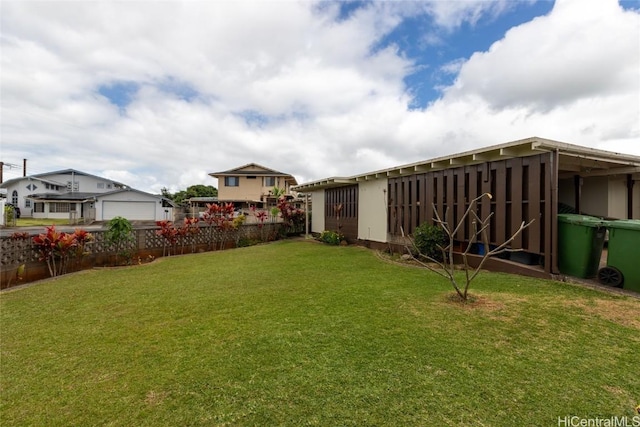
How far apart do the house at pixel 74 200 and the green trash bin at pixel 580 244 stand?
31831 millimetres

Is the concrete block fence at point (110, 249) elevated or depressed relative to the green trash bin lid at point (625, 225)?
depressed

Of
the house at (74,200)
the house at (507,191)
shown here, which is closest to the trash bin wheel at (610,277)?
the house at (507,191)

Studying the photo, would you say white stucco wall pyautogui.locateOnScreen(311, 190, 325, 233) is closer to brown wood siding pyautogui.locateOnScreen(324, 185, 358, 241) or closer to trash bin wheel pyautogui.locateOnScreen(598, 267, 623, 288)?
brown wood siding pyautogui.locateOnScreen(324, 185, 358, 241)

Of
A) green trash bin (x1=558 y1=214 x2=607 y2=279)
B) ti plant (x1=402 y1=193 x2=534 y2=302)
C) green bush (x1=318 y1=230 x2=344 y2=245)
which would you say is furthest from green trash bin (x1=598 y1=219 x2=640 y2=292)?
green bush (x1=318 y1=230 x2=344 y2=245)

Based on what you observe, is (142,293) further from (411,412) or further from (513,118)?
(513,118)

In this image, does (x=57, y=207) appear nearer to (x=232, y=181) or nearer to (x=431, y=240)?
(x=232, y=181)

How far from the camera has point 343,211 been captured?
13.5 metres

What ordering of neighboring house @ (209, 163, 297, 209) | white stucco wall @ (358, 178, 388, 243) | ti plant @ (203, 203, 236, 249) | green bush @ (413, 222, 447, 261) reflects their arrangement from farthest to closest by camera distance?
neighboring house @ (209, 163, 297, 209) < ti plant @ (203, 203, 236, 249) < white stucco wall @ (358, 178, 388, 243) < green bush @ (413, 222, 447, 261)

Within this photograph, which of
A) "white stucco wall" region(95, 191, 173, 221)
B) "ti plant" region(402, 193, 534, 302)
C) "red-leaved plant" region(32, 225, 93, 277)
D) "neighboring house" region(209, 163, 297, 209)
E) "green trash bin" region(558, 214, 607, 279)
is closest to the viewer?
"ti plant" region(402, 193, 534, 302)

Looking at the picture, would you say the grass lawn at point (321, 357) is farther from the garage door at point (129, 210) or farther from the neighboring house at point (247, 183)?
the garage door at point (129, 210)

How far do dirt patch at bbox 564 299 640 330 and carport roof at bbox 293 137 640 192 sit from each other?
2900mm

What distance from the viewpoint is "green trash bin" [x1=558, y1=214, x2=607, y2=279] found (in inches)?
206

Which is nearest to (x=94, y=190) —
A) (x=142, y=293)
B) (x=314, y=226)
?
(x=314, y=226)

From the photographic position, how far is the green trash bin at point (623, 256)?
15.1 ft
